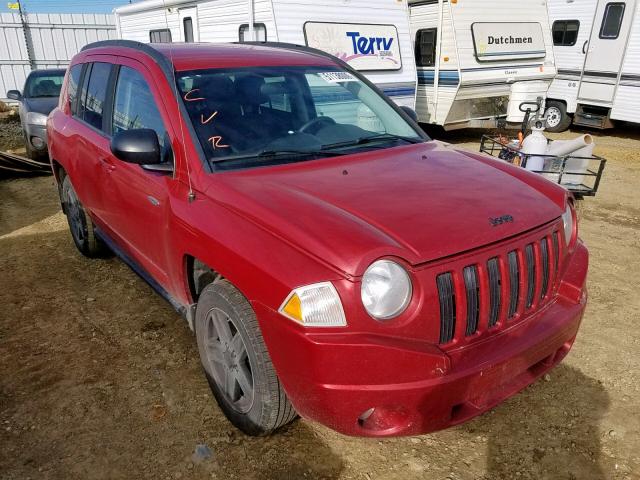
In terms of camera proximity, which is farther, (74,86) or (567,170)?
(567,170)

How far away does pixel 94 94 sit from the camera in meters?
3.88

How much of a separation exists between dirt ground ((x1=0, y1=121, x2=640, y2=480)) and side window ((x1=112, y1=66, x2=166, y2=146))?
1.45 m

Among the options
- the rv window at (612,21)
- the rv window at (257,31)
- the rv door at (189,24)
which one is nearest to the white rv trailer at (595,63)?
the rv window at (612,21)

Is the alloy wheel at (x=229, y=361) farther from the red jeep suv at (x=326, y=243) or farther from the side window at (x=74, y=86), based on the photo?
the side window at (x=74, y=86)

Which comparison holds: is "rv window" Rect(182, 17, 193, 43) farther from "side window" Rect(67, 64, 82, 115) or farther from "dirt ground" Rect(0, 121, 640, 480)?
"dirt ground" Rect(0, 121, 640, 480)

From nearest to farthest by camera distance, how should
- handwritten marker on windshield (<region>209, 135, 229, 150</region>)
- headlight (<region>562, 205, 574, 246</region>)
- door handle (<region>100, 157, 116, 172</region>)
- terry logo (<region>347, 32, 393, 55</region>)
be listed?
headlight (<region>562, 205, 574, 246</region>), handwritten marker on windshield (<region>209, 135, 229, 150</region>), door handle (<region>100, 157, 116, 172</region>), terry logo (<region>347, 32, 393, 55</region>)

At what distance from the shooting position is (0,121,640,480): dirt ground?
2.49 metres

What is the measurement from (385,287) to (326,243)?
28cm

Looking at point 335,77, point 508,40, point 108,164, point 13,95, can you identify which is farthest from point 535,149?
point 13,95

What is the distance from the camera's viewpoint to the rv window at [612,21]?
433 inches

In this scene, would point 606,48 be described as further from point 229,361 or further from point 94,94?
point 229,361

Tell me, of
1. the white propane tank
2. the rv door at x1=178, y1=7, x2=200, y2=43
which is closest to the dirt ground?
the white propane tank

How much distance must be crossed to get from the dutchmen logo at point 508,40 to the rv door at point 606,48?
7.00 ft

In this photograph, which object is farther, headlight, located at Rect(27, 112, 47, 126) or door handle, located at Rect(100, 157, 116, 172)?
headlight, located at Rect(27, 112, 47, 126)
